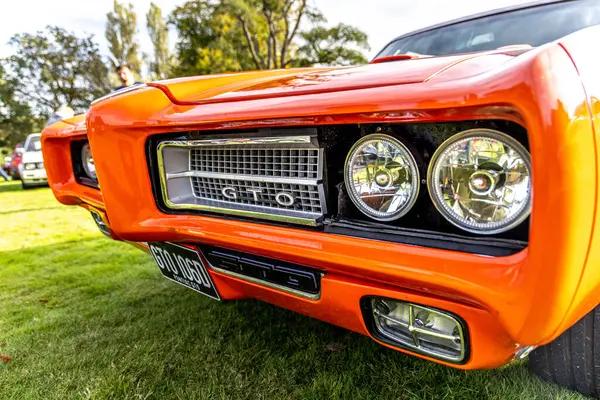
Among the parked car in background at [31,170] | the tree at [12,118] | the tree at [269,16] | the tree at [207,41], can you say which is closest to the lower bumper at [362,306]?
the parked car in background at [31,170]

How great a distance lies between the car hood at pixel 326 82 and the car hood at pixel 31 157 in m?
12.3

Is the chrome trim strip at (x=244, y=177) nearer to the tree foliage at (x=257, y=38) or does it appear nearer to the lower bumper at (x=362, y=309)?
the lower bumper at (x=362, y=309)

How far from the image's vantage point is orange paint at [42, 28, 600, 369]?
834mm

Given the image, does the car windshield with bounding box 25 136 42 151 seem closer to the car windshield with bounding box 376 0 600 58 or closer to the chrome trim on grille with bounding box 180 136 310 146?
the car windshield with bounding box 376 0 600 58

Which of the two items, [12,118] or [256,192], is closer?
[256,192]

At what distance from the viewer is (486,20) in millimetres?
2504

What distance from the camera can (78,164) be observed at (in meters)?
2.42

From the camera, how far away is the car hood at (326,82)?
1.11m

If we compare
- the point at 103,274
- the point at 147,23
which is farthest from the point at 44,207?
the point at 147,23

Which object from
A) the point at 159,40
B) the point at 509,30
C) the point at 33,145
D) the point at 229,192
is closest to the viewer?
the point at 229,192

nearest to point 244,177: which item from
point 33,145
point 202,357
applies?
point 202,357

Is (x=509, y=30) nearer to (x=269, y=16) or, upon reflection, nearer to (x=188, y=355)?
(x=188, y=355)

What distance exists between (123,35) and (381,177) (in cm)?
3683

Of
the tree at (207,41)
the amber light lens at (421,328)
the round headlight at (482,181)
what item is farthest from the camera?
the tree at (207,41)
